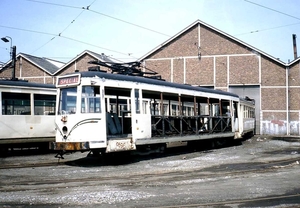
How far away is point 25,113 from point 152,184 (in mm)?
8374

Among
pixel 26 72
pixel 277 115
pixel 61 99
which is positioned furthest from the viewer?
pixel 26 72

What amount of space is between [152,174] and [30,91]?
7.40 meters

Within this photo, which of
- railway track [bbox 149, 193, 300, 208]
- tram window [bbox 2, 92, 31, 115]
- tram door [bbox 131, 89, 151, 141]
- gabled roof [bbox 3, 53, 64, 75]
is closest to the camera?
railway track [bbox 149, 193, 300, 208]

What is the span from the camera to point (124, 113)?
13.1 m

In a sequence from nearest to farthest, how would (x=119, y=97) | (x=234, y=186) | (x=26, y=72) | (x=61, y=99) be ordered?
(x=234, y=186), (x=61, y=99), (x=119, y=97), (x=26, y=72)

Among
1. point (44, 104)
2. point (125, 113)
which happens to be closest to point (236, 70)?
point (44, 104)

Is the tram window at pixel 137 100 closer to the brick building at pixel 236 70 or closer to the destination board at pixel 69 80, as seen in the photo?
the destination board at pixel 69 80

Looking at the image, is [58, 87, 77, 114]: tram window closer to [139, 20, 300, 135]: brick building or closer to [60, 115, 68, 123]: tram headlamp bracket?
[60, 115, 68, 123]: tram headlamp bracket

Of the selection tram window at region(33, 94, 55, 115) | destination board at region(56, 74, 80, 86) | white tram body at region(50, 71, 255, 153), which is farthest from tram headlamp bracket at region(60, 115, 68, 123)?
tram window at region(33, 94, 55, 115)

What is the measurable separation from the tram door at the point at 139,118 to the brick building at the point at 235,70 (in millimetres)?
20230

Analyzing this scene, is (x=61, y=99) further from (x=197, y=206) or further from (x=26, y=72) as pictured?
(x=26, y=72)

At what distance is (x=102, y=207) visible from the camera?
6.13 m

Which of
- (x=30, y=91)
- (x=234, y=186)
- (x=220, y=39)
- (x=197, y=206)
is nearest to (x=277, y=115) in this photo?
(x=220, y=39)

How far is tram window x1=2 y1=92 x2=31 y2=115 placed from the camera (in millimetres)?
13983
